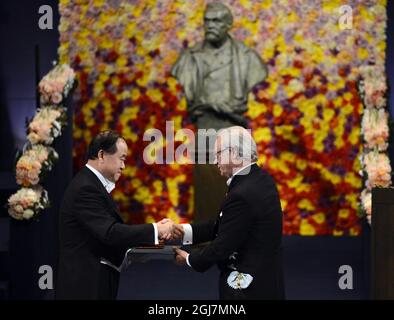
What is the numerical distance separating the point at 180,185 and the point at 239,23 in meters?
1.93

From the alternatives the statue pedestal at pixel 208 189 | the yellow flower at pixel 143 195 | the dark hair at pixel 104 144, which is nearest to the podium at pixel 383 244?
the dark hair at pixel 104 144

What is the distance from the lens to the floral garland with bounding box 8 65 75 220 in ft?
21.1

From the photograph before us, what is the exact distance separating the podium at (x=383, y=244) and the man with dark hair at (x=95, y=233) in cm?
155

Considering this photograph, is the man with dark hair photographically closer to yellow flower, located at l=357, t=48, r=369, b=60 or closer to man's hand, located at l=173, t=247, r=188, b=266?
man's hand, located at l=173, t=247, r=188, b=266

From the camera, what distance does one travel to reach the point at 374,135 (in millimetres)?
7465

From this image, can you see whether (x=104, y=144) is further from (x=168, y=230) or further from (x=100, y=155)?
(x=168, y=230)

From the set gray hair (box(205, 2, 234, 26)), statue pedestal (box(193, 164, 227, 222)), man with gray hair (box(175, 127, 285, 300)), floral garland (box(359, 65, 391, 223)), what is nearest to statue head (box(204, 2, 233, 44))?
gray hair (box(205, 2, 234, 26))

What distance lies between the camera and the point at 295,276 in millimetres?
7918

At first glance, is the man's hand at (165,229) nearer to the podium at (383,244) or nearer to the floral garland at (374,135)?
the podium at (383,244)

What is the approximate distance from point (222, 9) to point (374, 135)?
212cm

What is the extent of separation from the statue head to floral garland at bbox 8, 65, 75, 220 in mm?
1898

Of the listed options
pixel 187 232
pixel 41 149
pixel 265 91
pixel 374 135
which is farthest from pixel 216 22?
pixel 187 232
